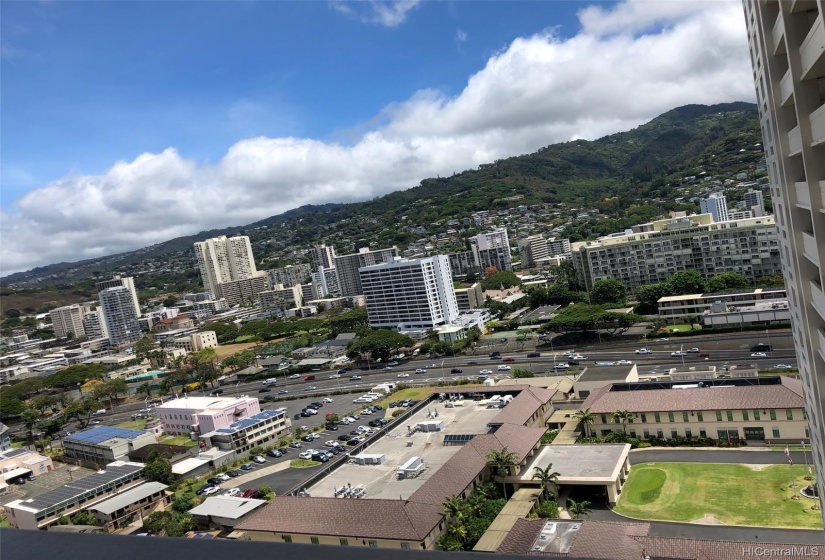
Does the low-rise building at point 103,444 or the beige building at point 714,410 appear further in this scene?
the low-rise building at point 103,444

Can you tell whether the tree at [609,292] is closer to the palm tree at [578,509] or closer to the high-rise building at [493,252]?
the palm tree at [578,509]

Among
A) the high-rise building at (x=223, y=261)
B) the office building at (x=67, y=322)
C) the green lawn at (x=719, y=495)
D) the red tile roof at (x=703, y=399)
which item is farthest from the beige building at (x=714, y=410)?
the office building at (x=67, y=322)

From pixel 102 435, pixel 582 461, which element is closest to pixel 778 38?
pixel 582 461

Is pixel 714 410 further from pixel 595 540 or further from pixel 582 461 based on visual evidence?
pixel 595 540

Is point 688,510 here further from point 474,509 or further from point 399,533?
point 399,533

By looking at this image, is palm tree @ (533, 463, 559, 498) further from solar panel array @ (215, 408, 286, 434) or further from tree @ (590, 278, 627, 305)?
tree @ (590, 278, 627, 305)

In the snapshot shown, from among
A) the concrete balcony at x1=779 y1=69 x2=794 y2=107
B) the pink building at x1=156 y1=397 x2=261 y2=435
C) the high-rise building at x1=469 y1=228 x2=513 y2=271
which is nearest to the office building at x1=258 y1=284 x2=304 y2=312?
the high-rise building at x1=469 y1=228 x2=513 y2=271

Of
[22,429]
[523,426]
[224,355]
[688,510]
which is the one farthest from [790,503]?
[224,355]
